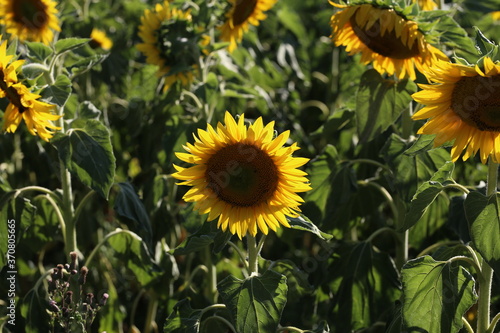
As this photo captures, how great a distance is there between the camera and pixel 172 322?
2248mm

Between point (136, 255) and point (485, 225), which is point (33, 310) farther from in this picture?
point (485, 225)

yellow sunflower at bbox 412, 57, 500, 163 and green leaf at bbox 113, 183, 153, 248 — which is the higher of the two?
yellow sunflower at bbox 412, 57, 500, 163

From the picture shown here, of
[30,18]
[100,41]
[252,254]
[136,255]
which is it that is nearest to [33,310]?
[136,255]

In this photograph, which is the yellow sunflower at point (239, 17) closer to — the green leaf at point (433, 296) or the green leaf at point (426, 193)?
the green leaf at point (426, 193)

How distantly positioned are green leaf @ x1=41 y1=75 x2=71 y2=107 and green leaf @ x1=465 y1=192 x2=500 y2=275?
1174mm

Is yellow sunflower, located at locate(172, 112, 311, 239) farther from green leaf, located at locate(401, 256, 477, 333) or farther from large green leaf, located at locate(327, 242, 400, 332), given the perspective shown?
large green leaf, located at locate(327, 242, 400, 332)

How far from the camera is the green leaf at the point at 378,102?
2.34 meters

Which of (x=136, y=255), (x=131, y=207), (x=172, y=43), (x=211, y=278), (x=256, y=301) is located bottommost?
(x=211, y=278)

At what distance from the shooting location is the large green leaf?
246cm

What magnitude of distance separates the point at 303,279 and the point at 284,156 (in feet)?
1.66

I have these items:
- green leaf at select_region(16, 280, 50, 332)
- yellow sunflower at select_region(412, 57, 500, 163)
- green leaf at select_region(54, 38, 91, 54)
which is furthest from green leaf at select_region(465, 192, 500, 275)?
green leaf at select_region(16, 280, 50, 332)

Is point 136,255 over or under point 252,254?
under

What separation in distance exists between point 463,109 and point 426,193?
9.2 inches

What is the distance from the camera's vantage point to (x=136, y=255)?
262cm
